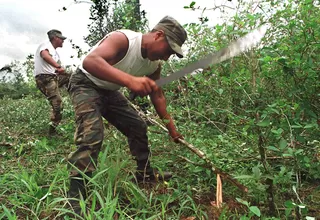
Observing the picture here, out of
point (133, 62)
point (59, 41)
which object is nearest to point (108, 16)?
point (59, 41)

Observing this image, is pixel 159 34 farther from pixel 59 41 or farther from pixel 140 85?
pixel 59 41

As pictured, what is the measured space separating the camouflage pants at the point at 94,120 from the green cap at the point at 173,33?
77 cm

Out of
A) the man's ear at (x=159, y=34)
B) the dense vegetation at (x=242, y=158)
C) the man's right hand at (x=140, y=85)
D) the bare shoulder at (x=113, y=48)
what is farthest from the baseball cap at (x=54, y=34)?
the man's right hand at (x=140, y=85)

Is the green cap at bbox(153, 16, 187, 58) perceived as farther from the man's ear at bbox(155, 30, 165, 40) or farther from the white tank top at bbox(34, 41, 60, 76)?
the white tank top at bbox(34, 41, 60, 76)

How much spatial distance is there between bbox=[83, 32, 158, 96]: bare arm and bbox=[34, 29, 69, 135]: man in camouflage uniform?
3.70m

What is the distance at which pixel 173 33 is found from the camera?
2709 millimetres

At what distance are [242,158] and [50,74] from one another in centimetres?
417

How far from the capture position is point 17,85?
55.7 feet

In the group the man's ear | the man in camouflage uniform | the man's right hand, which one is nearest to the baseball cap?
the man in camouflage uniform

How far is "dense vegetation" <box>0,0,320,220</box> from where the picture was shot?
2436mm

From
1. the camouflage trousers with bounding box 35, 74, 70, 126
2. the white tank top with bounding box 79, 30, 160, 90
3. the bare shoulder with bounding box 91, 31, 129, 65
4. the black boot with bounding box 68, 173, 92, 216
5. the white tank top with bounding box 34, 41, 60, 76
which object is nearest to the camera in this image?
the bare shoulder with bounding box 91, 31, 129, 65

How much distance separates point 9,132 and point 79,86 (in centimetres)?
354

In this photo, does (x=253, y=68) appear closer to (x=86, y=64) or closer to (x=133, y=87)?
(x=133, y=87)

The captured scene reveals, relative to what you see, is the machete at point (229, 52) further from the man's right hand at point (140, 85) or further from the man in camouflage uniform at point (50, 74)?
the man in camouflage uniform at point (50, 74)
